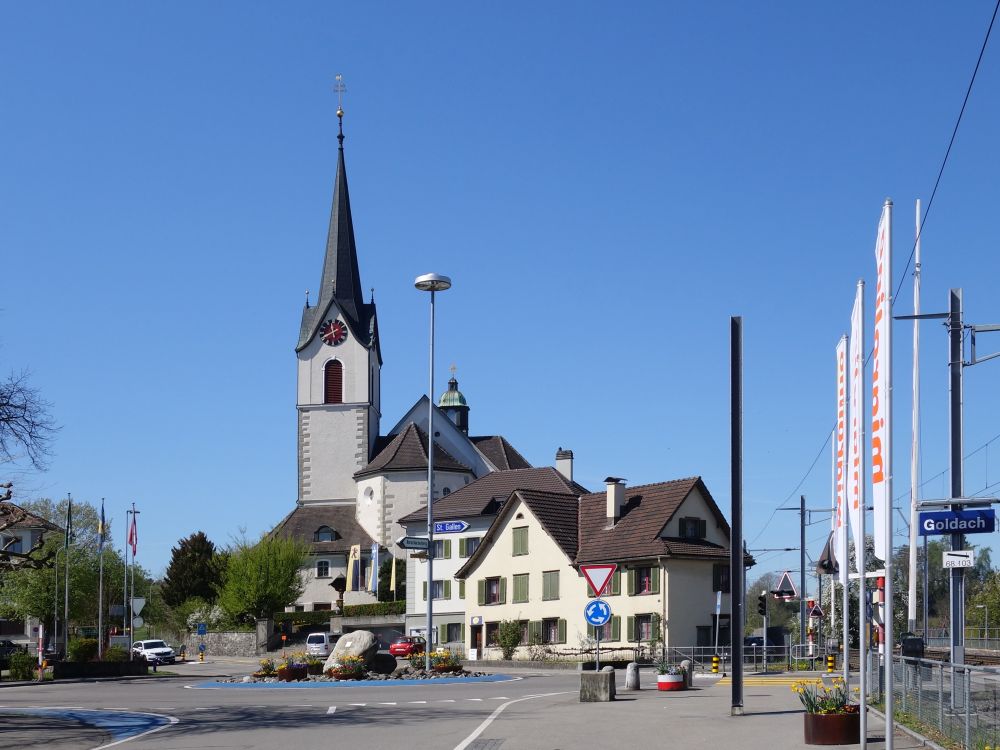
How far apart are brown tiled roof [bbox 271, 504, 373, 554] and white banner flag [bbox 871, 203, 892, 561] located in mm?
79990

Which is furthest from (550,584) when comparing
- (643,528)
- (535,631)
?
(643,528)

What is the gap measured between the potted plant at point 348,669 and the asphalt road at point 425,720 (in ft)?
11.3

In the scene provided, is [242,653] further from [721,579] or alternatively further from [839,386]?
[839,386]

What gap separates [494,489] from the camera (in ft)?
247

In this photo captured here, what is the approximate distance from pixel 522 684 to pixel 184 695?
29.5 feet

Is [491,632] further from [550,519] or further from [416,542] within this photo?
[416,542]

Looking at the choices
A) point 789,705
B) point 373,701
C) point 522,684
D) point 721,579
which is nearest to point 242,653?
point 721,579

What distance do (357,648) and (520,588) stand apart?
88.9 feet

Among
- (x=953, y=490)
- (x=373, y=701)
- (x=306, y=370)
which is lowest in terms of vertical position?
(x=373, y=701)

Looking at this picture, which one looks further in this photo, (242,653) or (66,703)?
(242,653)

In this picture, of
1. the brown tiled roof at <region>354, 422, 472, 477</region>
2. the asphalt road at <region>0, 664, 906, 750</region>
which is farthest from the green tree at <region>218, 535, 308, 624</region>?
the asphalt road at <region>0, 664, 906, 750</region>

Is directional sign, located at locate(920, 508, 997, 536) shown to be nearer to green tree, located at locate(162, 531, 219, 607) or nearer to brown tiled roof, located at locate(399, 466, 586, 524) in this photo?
brown tiled roof, located at locate(399, 466, 586, 524)

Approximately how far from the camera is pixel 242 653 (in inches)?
3083

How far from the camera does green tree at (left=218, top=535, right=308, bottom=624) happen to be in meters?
84.1
